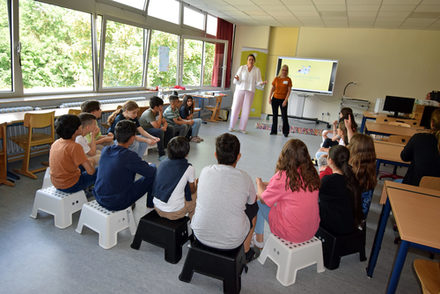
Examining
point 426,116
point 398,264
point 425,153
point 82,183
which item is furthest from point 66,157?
point 426,116

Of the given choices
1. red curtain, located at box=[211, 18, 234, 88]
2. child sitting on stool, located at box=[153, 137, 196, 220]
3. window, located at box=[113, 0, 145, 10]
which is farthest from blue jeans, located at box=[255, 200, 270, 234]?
red curtain, located at box=[211, 18, 234, 88]

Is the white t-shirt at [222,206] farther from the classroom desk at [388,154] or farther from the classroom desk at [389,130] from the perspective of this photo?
the classroom desk at [389,130]

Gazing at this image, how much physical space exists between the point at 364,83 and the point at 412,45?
1469 millimetres

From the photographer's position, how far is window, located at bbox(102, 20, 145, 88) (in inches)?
221

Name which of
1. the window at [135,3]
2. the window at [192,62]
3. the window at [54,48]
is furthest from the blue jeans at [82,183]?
the window at [192,62]

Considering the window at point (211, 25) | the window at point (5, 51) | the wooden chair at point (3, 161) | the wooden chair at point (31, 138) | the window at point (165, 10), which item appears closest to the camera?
the wooden chair at point (3, 161)

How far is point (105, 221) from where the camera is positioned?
2.21 m

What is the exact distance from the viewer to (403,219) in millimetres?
1643

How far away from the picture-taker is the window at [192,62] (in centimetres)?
802

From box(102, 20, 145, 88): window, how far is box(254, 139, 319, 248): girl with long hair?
479 centimetres

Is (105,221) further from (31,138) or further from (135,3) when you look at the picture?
(135,3)

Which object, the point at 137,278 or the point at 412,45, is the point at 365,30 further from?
the point at 137,278

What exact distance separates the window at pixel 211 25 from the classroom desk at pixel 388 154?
21.7ft

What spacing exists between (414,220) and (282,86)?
5.43 m
